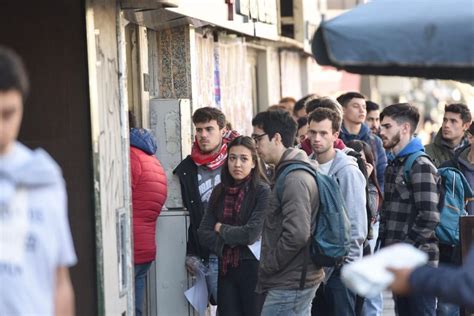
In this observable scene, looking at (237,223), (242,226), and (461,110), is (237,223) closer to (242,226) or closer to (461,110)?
(242,226)

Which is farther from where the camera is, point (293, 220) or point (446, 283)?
point (293, 220)

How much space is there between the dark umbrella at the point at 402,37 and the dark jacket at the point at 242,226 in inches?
116

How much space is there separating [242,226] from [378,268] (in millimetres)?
4776

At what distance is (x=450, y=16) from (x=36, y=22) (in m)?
2.77

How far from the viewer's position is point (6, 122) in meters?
4.93

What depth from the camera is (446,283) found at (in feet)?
18.3

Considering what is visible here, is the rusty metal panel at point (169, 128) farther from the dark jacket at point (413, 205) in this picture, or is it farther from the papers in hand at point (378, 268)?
the papers in hand at point (378, 268)

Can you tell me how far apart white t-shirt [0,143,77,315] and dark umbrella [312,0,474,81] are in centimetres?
225

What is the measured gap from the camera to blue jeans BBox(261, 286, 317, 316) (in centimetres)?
890

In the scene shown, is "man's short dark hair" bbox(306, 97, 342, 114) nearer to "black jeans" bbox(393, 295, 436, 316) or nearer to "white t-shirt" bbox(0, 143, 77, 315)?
"black jeans" bbox(393, 295, 436, 316)

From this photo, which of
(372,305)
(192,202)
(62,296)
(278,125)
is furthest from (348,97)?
(62,296)

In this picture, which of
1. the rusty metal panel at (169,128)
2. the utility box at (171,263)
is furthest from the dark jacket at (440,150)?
the utility box at (171,263)

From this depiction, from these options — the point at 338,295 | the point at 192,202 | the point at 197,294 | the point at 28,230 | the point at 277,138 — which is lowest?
the point at 197,294

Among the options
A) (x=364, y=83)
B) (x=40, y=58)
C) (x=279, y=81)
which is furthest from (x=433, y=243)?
(x=364, y=83)
